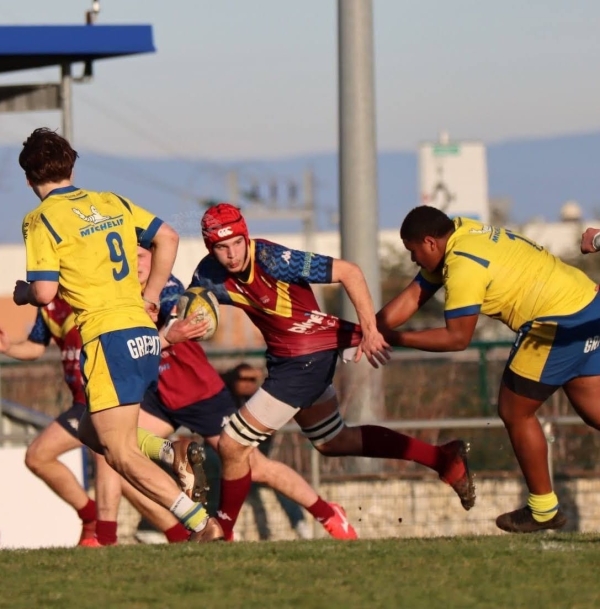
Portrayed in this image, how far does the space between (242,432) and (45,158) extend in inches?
86.3

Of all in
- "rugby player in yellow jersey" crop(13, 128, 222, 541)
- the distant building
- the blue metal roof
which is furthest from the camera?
the distant building

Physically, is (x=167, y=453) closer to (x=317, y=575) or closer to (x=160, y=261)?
(x=160, y=261)

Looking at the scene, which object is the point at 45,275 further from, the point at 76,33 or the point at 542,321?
the point at 76,33

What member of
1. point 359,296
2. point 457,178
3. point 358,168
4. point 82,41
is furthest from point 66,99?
point 457,178

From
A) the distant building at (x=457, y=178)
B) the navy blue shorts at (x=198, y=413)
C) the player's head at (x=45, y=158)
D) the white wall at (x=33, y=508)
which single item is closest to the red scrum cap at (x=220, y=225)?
the player's head at (x=45, y=158)

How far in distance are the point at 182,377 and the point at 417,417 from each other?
4.79 m

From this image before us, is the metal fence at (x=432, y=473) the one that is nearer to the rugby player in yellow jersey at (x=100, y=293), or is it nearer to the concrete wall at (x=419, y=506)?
the concrete wall at (x=419, y=506)

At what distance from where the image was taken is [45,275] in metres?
7.82

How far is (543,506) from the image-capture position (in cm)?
876

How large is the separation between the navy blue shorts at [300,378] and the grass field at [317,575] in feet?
3.61

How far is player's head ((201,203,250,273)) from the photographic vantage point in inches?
353

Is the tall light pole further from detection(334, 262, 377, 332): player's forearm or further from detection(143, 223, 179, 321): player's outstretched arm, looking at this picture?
detection(143, 223, 179, 321): player's outstretched arm

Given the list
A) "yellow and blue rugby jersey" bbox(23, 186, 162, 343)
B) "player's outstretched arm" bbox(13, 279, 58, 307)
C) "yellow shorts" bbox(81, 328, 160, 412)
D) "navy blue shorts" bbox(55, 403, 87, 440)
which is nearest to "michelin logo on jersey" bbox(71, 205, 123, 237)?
"yellow and blue rugby jersey" bbox(23, 186, 162, 343)

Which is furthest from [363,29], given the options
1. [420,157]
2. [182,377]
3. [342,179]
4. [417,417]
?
[420,157]
